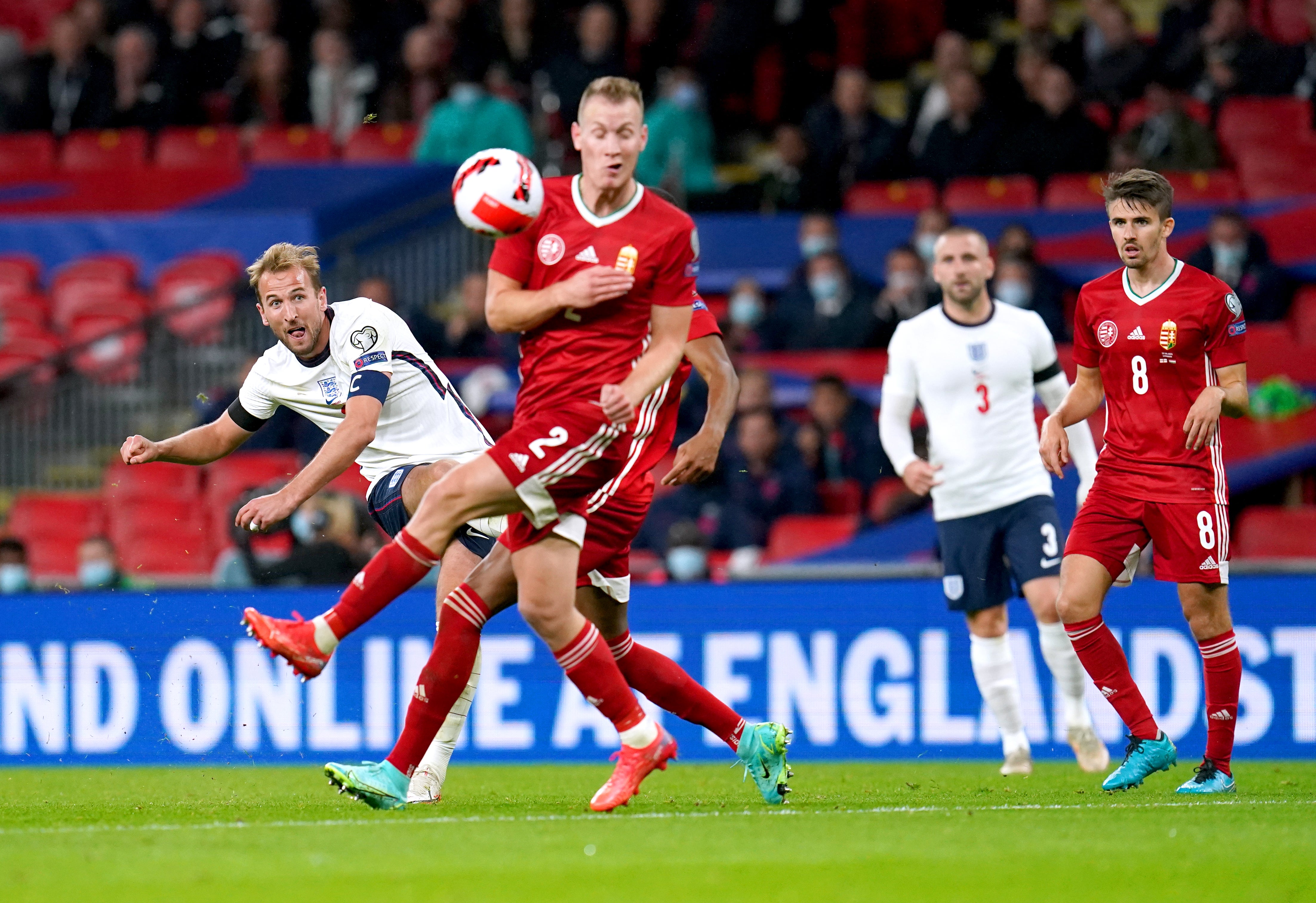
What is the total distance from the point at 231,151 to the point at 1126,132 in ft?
28.1

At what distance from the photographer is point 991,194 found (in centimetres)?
1566

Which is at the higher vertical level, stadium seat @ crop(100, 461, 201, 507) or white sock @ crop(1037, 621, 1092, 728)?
stadium seat @ crop(100, 461, 201, 507)

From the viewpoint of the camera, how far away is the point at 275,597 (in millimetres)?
11086

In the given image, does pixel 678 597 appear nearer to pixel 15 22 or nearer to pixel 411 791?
pixel 411 791

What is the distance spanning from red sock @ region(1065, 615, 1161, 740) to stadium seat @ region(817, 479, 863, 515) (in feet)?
19.2

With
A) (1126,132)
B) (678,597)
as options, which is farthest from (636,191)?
(1126,132)

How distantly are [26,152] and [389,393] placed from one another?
12593mm

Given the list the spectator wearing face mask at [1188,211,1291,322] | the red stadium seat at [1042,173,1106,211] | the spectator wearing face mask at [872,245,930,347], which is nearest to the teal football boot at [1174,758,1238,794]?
the spectator wearing face mask at [872,245,930,347]

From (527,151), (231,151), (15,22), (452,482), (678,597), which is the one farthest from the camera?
(15,22)

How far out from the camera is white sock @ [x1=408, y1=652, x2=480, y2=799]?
7148 mm

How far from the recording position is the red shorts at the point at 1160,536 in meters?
7.20

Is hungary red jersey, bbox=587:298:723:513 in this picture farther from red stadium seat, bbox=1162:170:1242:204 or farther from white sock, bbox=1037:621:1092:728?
red stadium seat, bbox=1162:170:1242:204

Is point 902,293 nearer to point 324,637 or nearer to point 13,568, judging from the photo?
point 13,568

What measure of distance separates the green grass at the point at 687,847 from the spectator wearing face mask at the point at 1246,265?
648cm
